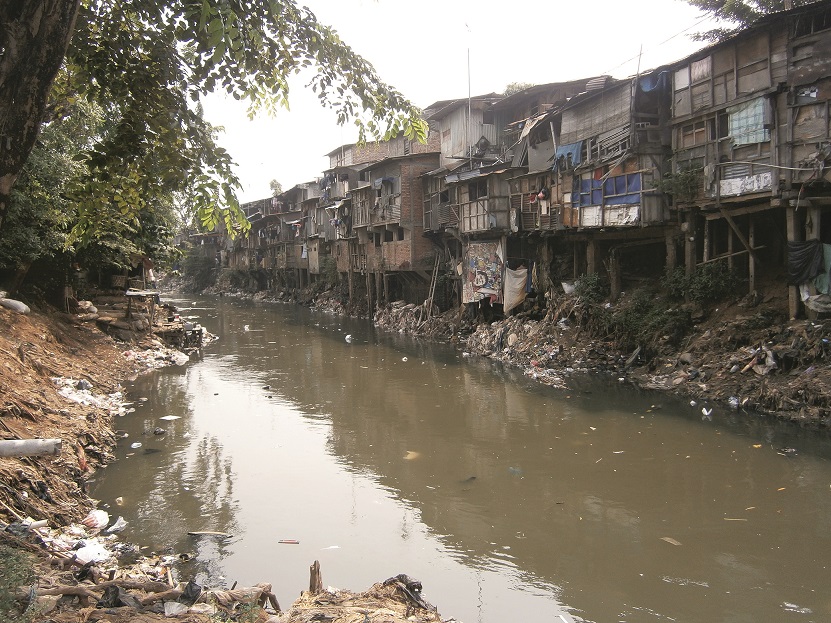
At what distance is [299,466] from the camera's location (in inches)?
420

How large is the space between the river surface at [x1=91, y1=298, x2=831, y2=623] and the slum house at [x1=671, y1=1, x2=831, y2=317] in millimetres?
4624

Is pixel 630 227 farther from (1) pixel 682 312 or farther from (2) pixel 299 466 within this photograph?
(2) pixel 299 466

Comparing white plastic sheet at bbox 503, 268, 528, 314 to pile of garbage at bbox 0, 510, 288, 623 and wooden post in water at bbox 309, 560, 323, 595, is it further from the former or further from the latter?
wooden post in water at bbox 309, 560, 323, 595

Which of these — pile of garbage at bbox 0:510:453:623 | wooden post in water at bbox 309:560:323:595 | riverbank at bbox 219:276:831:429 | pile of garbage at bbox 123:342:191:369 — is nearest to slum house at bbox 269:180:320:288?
pile of garbage at bbox 123:342:191:369

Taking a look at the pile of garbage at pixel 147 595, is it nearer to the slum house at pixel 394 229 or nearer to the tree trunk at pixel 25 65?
the tree trunk at pixel 25 65

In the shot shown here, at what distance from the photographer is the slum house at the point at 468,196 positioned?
23.6 m

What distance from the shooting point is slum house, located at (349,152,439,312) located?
29.8 metres

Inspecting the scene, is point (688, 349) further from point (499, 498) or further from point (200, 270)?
point (200, 270)

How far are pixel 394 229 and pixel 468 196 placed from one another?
747cm

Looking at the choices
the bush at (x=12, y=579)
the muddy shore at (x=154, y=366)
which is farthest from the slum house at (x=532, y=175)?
the bush at (x=12, y=579)

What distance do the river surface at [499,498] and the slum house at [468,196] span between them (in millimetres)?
8891

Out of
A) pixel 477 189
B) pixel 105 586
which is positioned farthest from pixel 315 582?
pixel 477 189

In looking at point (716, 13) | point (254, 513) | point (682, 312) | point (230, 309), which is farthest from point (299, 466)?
point (230, 309)

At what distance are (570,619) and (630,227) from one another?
1380 cm
